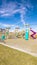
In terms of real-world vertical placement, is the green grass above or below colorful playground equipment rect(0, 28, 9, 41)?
below

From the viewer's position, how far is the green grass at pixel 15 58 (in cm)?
651

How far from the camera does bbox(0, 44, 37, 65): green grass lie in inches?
256

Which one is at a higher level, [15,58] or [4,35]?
[4,35]

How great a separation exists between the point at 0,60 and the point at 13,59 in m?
0.65

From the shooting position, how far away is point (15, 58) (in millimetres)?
6941

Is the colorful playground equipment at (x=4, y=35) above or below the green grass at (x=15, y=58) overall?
above

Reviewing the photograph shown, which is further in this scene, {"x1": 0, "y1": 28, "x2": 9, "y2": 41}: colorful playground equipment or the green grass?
{"x1": 0, "y1": 28, "x2": 9, "y2": 41}: colorful playground equipment

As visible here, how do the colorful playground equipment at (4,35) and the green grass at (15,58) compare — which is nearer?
the green grass at (15,58)

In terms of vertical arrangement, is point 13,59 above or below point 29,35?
below

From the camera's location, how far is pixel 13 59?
22.4ft

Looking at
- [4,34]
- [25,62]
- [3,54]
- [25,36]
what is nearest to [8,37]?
[4,34]

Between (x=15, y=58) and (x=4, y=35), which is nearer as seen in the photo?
(x=15, y=58)

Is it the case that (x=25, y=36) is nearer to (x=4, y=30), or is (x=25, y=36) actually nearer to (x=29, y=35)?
(x=29, y=35)

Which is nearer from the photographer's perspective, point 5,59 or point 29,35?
point 5,59
